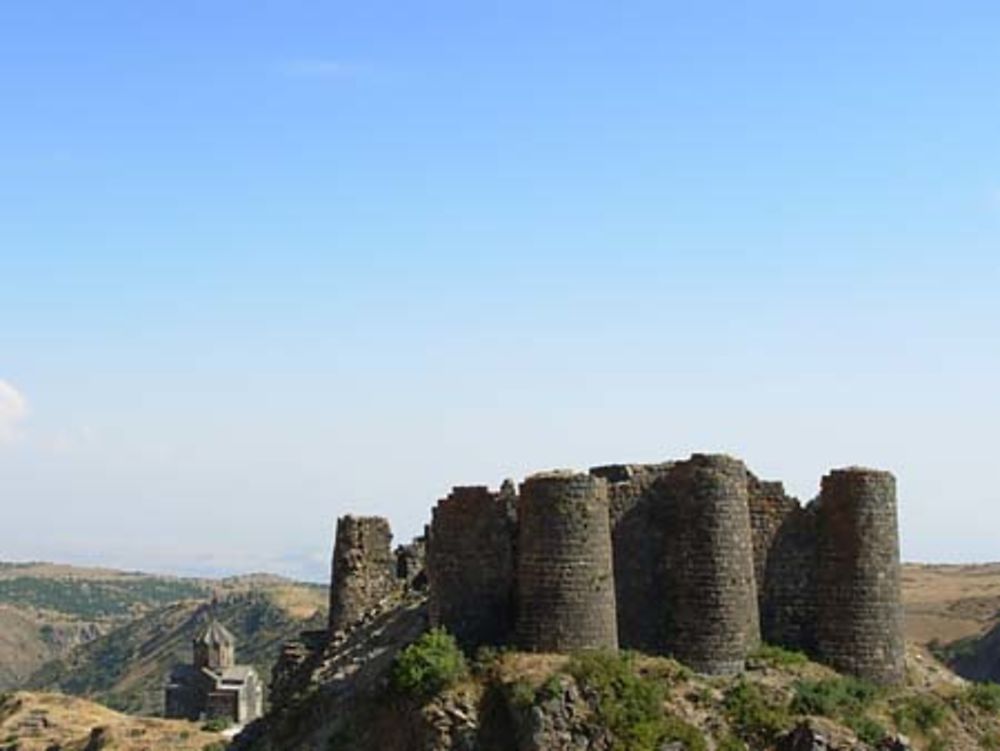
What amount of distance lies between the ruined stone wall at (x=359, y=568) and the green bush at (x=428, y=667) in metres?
5.60

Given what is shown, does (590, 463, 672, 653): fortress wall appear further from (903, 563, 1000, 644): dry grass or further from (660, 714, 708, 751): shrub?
(903, 563, 1000, 644): dry grass

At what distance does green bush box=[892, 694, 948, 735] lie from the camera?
21109mm

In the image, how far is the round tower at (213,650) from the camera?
283 feet

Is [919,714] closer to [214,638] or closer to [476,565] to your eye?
[476,565]

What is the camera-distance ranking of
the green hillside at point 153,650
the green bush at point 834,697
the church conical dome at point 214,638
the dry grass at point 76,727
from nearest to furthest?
the green bush at point 834,697 → the dry grass at point 76,727 → the church conical dome at point 214,638 → the green hillside at point 153,650

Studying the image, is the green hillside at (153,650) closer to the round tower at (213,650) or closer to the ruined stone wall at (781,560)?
the round tower at (213,650)

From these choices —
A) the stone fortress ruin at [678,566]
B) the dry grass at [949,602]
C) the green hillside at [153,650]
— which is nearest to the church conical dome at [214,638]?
the green hillside at [153,650]

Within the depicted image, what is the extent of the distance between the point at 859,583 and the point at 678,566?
2.94 meters

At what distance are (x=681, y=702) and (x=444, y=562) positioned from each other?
4.17 metres

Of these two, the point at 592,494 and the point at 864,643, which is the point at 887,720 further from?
the point at 592,494

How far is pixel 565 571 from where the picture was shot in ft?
68.3

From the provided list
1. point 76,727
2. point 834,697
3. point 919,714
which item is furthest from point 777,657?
point 76,727

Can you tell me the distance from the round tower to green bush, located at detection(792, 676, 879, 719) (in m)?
68.9

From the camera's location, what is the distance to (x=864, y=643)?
22.4 m
